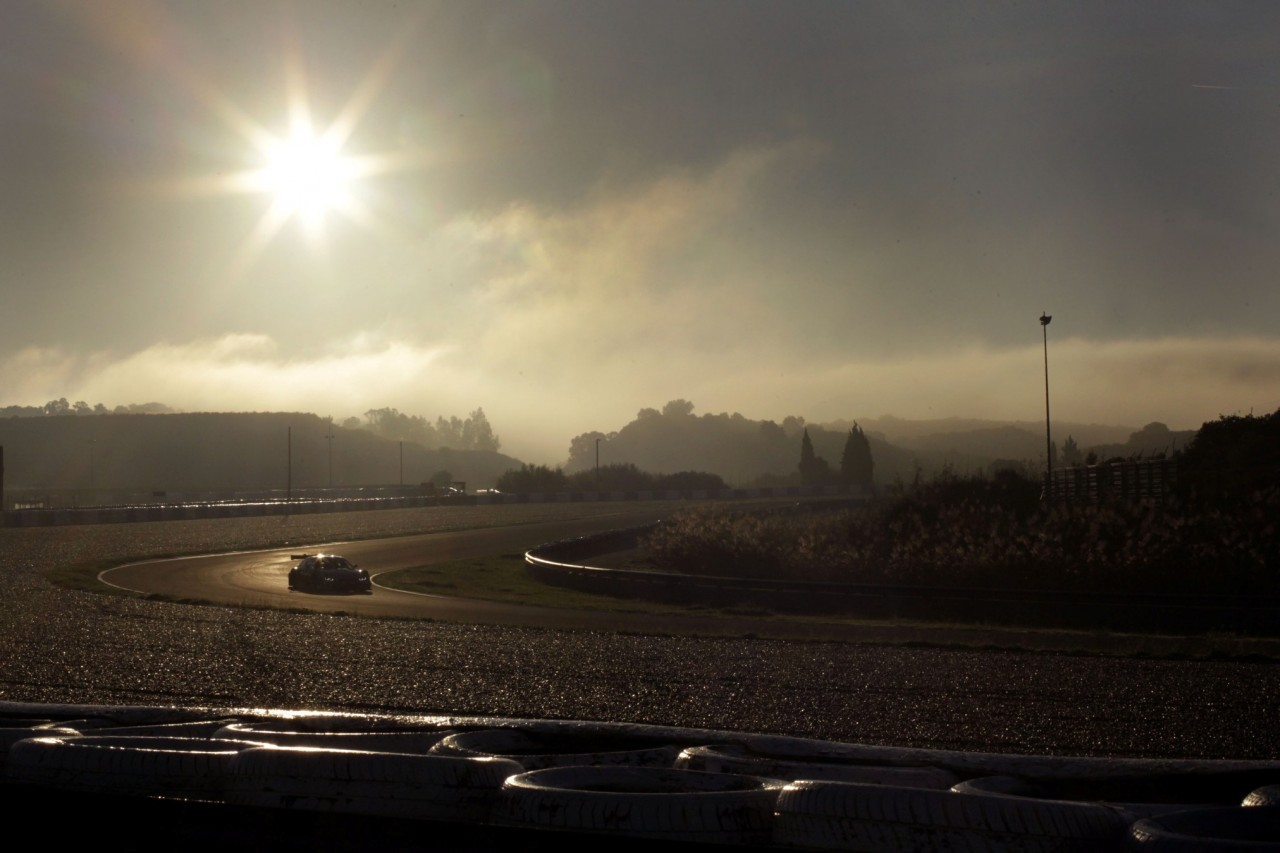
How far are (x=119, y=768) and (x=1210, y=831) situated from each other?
133 inches

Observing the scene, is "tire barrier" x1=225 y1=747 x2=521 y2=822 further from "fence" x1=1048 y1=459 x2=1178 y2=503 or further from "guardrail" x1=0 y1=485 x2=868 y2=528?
"guardrail" x1=0 y1=485 x2=868 y2=528

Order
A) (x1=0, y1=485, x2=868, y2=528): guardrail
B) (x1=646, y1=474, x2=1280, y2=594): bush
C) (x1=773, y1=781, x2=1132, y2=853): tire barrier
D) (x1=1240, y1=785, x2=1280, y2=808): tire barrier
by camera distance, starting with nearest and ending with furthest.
→ 1. (x1=773, y1=781, x2=1132, y2=853): tire barrier
2. (x1=1240, y1=785, x2=1280, y2=808): tire barrier
3. (x1=646, y1=474, x2=1280, y2=594): bush
4. (x1=0, y1=485, x2=868, y2=528): guardrail

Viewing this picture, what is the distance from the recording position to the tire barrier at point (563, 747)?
164 inches

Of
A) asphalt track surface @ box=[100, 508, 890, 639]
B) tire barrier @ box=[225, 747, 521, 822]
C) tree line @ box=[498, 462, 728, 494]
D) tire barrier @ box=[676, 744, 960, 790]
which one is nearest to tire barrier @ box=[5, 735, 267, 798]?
tire barrier @ box=[225, 747, 521, 822]

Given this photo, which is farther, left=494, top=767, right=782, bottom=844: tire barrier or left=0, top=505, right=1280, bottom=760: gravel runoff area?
left=0, top=505, right=1280, bottom=760: gravel runoff area

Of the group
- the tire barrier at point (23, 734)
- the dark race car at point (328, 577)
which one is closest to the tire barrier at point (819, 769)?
the tire barrier at point (23, 734)

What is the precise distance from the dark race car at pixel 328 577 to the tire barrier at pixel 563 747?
24.2m

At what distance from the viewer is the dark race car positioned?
27750 mm

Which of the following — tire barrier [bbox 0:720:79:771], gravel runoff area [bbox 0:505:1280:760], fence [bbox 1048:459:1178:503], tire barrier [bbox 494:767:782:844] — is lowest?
gravel runoff area [bbox 0:505:1280:760]

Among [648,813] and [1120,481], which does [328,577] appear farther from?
[648,813]

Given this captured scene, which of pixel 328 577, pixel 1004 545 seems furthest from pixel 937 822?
pixel 1004 545

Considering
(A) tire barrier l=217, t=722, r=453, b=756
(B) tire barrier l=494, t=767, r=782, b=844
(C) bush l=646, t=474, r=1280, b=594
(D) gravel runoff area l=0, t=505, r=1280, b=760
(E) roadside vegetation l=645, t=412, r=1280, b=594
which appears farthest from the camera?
(E) roadside vegetation l=645, t=412, r=1280, b=594

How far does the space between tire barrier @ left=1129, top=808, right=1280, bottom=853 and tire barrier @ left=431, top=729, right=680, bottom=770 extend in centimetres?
189

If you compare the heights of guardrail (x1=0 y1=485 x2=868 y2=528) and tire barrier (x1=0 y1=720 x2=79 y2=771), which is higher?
→ tire barrier (x1=0 y1=720 x2=79 y2=771)
